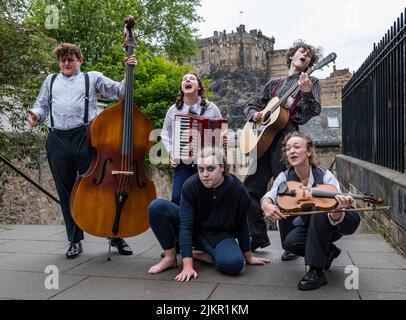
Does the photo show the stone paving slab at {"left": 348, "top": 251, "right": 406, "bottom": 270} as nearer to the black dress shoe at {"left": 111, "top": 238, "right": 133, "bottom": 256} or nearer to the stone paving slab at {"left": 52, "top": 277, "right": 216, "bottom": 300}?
the stone paving slab at {"left": 52, "top": 277, "right": 216, "bottom": 300}

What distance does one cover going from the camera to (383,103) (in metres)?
5.83

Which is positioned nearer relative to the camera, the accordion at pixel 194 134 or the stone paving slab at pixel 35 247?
the accordion at pixel 194 134

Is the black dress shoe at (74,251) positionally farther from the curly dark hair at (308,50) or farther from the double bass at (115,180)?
the curly dark hair at (308,50)

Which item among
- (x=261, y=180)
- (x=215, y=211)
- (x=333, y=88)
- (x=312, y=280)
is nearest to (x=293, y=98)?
(x=261, y=180)

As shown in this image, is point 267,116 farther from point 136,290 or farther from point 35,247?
point 35,247

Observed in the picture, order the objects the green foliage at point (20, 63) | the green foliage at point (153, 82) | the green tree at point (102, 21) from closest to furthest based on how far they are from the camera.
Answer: the green foliage at point (20, 63) → the green foliage at point (153, 82) → the green tree at point (102, 21)

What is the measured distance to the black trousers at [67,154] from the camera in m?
4.42

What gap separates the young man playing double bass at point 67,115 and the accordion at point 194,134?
31.1 inches

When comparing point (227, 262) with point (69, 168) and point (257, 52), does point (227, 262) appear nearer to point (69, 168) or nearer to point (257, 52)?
point (69, 168)

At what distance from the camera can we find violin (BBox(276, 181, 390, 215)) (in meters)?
3.13

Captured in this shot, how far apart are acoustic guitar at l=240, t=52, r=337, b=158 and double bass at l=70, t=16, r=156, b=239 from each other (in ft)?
3.49

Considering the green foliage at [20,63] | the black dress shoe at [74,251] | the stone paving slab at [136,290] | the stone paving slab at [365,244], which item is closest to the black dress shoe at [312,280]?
the stone paving slab at [136,290]

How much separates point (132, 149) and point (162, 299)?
1.51 m
